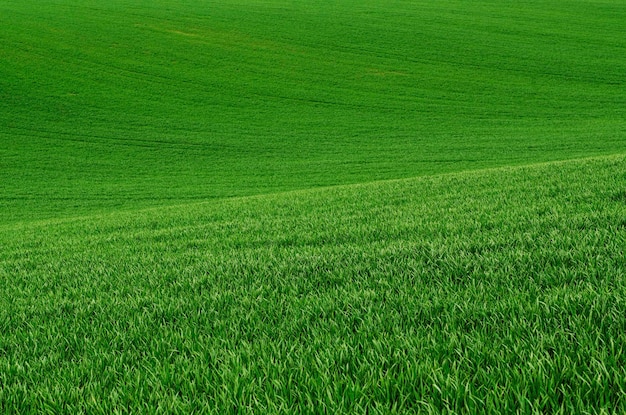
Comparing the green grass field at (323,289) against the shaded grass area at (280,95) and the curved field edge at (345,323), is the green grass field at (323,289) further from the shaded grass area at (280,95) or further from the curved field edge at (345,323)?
the shaded grass area at (280,95)

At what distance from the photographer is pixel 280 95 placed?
44281mm

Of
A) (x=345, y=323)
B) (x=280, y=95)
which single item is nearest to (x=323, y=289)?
(x=345, y=323)

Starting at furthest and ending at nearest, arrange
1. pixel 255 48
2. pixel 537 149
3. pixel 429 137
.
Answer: pixel 255 48 → pixel 429 137 → pixel 537 149

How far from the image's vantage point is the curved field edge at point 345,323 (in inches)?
86.5

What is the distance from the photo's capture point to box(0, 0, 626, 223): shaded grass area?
28.0 metres

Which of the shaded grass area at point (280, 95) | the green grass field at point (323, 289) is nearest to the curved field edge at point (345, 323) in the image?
the green grass field at point (323, 289)

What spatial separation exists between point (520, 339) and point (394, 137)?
111ft

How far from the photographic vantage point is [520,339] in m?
2.53

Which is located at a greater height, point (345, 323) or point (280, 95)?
point (345, 323)

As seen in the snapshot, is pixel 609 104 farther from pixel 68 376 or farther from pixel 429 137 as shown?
pixel 68 376

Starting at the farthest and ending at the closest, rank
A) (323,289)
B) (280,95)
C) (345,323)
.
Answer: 1. (280,95)
2. (323,289)
3. (345,323)

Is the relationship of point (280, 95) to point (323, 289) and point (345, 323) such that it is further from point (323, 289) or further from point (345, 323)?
point (345, 323)

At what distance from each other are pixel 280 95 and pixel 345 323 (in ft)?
139

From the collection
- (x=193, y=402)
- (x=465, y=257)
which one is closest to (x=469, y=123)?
(x=465, y=257)
